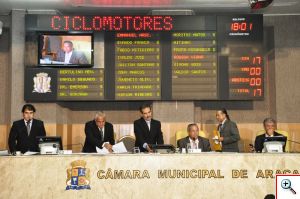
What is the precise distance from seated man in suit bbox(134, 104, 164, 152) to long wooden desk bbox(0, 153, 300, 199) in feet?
4.90

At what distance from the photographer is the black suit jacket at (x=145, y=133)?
7.63 meters

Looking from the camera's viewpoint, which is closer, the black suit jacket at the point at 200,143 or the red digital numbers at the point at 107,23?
the black suit jacket at the point at 200,143

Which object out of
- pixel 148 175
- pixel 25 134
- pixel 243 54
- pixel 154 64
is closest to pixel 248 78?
pixel 243 54

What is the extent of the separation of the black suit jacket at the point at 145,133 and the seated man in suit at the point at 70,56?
5.36ft

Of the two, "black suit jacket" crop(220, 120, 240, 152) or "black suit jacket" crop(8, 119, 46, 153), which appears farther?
"black suit jacket" crop(220, 120, 240, 152)

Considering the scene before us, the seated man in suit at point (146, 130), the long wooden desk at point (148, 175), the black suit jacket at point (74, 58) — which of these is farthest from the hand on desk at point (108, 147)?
the black suit jacket at point (74, 58)

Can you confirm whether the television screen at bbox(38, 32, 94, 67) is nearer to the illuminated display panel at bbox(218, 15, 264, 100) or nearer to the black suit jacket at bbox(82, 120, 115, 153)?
the black suit jacket at bbox(82, 120, 115, 153)

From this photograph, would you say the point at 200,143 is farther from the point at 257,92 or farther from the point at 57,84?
the point at 57,84

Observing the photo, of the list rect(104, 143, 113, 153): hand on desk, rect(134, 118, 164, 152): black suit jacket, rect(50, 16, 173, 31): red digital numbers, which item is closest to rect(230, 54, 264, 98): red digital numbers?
rect(50, 16, 173, 31): red digital numbers

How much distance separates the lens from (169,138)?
8906 millimetres

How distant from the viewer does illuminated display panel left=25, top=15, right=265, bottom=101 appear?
8.62 m

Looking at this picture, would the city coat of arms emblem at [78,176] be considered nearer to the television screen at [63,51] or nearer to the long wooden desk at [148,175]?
the long wooden desk at [148,175]

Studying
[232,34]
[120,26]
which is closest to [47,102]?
[120,26]

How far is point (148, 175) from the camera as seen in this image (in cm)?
605
